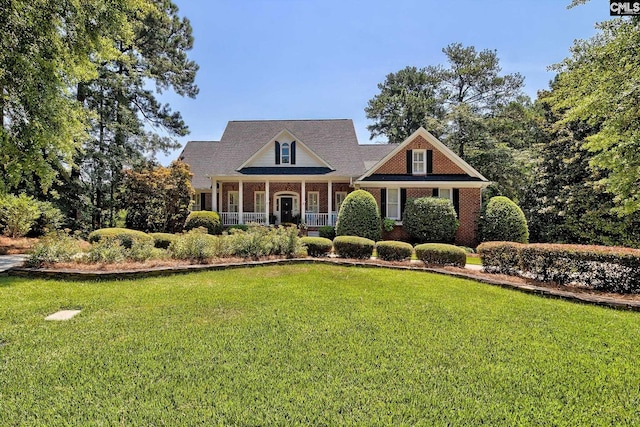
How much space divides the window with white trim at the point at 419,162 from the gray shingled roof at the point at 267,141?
3107 millimetres

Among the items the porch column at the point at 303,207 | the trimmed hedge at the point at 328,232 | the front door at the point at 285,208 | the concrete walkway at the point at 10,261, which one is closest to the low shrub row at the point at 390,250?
the trimmed hedge at the point at 328,232

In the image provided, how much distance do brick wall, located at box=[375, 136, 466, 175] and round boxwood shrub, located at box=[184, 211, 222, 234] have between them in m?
9.69

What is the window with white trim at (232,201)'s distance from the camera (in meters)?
20.9

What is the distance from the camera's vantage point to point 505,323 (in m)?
5.15

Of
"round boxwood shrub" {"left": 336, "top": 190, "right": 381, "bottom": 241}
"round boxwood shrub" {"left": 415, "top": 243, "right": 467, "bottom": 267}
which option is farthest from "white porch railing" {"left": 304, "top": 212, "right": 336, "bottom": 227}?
"round boxwood shrub" {"left": 415, "top": 243, "right": 467, "bottom": 267}

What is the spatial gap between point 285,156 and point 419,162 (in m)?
8.16

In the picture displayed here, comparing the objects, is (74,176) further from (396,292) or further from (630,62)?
(630,62)

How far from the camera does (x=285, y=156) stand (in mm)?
19875

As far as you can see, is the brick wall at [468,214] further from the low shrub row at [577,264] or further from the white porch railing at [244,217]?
the white porch railing at [244,217]

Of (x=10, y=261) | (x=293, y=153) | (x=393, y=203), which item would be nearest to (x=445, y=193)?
(x=393, y=203)

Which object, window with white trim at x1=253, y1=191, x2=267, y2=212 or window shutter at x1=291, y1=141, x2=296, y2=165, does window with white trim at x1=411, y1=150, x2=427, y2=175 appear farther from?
window with white trim at x1=253, y1=191, x2=267, y2=212

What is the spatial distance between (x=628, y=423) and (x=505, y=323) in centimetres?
244

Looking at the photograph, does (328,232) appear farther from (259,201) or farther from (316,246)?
(316,246)

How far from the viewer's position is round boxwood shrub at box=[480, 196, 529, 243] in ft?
48.0
